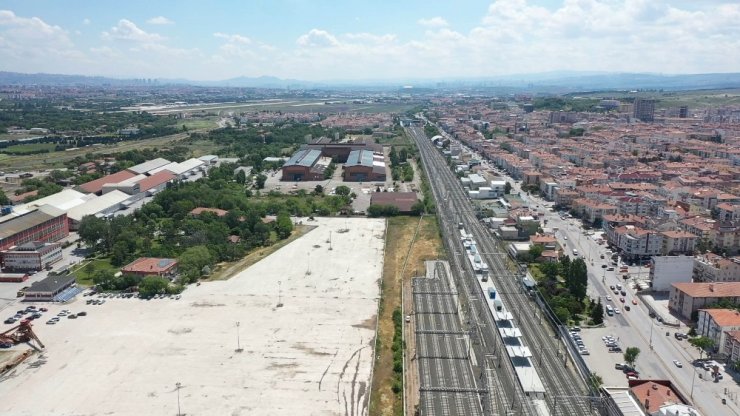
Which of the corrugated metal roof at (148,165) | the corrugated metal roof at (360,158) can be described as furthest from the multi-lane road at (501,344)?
the corrugated metal roof at (148,165)

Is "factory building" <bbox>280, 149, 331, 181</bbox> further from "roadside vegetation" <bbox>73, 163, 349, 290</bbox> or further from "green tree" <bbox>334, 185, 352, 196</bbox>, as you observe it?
"roadside vegetation" <bbox>73, 163, 349, 290</bbox>

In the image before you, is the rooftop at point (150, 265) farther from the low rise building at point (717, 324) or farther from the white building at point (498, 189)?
the white building at point (498, 189)

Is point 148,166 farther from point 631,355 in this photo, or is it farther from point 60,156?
point 631,355

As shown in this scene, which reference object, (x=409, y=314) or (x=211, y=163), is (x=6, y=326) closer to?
(x=409, y=314)

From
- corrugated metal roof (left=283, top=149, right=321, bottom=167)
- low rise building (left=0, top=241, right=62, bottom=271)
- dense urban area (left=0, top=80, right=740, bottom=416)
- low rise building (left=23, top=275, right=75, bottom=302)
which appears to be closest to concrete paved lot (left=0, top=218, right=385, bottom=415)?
dense urban area (left=0, top=80, right=740, bottom=416)

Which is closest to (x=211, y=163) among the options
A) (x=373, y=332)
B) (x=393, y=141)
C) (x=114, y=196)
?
(x=114, y=196)

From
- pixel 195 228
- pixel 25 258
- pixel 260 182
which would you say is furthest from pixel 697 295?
pixel 260 182
